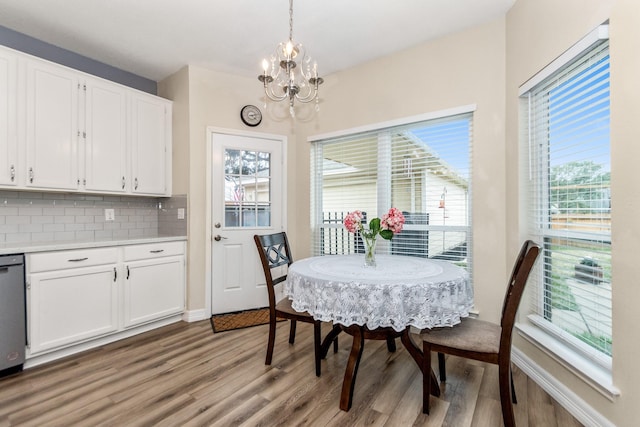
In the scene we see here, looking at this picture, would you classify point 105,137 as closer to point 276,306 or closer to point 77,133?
point 77,133

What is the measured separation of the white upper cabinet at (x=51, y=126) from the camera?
2426 mm

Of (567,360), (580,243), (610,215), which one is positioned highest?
(610,215)

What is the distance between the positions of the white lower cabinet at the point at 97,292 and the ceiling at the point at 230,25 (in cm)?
188

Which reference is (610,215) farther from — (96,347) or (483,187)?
(96,347)

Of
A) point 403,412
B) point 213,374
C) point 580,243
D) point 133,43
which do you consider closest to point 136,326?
point 213,374

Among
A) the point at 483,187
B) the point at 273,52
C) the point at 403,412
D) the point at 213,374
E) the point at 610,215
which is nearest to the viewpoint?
the point at 610,215

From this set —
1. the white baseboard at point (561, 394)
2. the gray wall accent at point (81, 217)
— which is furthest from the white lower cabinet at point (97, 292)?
the white baseboard at point (561, 394)

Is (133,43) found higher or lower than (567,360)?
higher

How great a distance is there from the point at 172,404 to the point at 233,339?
93cm

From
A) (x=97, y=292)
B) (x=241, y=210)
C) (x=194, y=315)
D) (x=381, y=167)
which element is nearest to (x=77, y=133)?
(x=97, y=292)

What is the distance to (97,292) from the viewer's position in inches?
101

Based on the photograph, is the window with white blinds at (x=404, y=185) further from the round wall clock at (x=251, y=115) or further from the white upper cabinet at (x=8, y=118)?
the white upper cabinet at (x=8, y=118)

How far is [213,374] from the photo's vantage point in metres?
2.14

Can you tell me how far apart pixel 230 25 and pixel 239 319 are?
2794 mm
